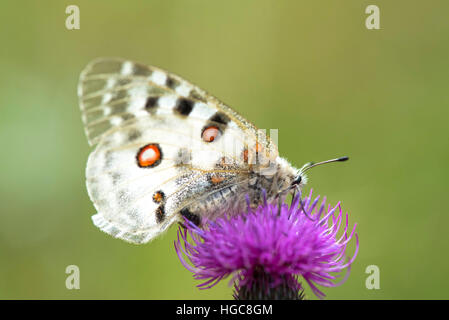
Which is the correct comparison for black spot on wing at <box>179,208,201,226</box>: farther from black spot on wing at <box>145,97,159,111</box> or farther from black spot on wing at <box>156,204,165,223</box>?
black spot on wing at <box>145,97,159,111</box>

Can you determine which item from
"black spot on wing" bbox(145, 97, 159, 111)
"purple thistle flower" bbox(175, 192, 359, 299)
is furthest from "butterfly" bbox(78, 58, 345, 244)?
"purple thistle flower" bbox(175, 192, 359, 299)

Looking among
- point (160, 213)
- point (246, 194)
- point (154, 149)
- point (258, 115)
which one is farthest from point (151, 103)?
point (258, 115)

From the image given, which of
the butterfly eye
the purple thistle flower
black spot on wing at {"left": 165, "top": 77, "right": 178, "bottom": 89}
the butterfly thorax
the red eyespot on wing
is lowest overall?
the purple thistle flower

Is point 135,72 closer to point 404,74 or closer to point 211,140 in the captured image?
point 211,140

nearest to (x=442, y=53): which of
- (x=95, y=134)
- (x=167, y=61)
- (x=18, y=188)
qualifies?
(x=167, y=61)

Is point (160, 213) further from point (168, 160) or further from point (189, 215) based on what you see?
point (168, 160)

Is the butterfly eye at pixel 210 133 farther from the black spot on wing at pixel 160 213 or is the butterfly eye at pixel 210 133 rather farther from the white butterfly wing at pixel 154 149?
the black spot on wing at pixel 160 213
